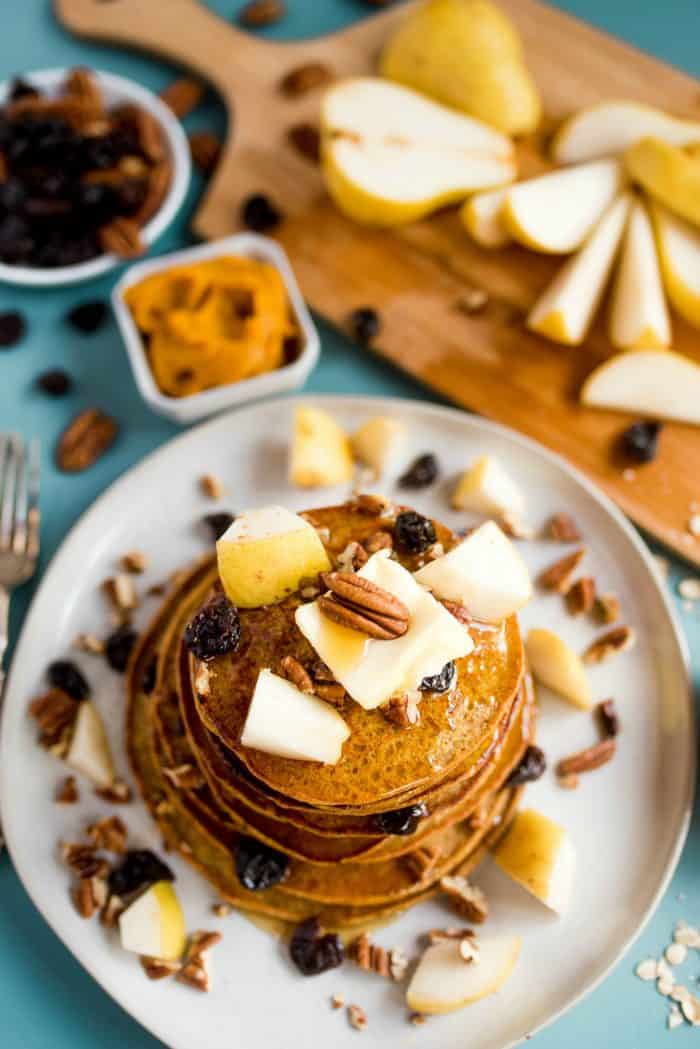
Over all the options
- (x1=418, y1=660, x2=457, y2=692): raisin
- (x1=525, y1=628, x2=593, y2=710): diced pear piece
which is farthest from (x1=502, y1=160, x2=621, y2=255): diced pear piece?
(x1=418, y1=660, x2=457, y2=692): raisin

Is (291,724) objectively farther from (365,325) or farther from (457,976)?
(365,325)

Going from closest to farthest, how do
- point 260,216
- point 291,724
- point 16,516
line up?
1. point 291,724
2. point 16,516
3. point 260,216

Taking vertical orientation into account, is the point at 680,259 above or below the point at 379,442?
above

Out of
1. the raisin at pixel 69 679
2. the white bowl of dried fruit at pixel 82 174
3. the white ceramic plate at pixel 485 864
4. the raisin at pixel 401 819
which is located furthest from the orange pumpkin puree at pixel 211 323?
the raisin at pixel 401 819

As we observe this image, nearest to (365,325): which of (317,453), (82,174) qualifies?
(317,453)

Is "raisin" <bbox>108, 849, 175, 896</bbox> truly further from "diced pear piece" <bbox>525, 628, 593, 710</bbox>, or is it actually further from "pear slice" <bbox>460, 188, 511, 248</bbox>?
"pear slice" <bbox>460, 188, 511, 248</bbox>

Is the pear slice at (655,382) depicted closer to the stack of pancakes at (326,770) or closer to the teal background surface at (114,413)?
the teal background surface at (114,413)

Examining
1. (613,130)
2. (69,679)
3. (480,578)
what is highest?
(613,130)
